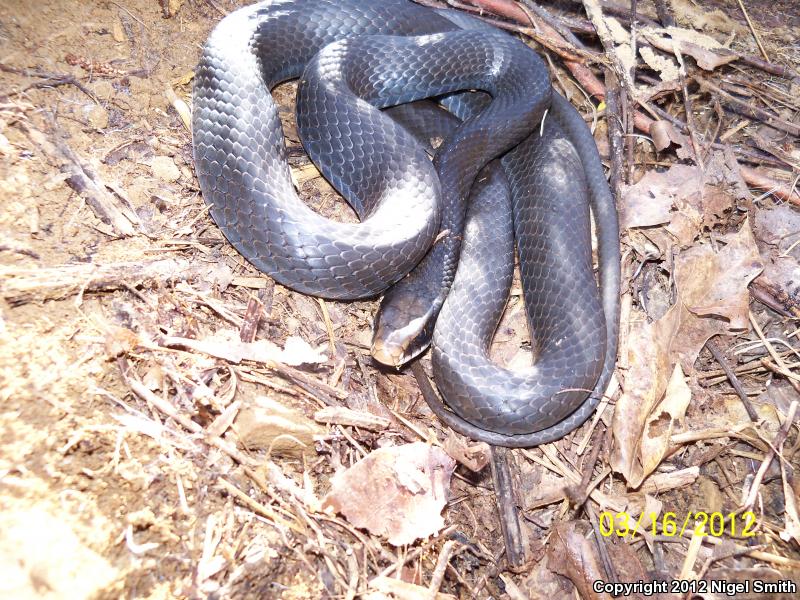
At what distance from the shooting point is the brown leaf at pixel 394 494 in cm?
409

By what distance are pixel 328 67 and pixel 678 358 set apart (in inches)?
167

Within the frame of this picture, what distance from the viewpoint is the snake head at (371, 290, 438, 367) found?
17.2 ft

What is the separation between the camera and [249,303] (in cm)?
496

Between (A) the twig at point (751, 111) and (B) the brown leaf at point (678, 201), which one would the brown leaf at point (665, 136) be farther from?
(A) the twig at point (751, 111)

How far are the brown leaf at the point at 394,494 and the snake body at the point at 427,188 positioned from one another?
79cm

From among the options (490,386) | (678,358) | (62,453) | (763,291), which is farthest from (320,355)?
(763,291)

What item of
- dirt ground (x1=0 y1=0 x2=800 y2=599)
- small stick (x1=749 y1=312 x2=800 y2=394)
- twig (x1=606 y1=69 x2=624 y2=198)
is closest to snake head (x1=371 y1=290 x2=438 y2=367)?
dirt ground (x1=0 y1=0 x2=800 y2=599)

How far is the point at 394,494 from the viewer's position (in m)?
4.30

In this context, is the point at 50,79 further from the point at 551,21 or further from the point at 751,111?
the point at 751,111

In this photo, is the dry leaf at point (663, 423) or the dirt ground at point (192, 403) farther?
the dry leaf at point (663, 423)

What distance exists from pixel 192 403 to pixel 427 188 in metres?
2.77

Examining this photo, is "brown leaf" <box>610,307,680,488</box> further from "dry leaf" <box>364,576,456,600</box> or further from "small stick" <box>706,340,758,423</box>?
"dry leaf" <box>364,576,456,600</box>

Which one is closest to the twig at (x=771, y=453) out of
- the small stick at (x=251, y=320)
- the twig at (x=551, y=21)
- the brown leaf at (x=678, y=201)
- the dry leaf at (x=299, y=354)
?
the brown leaf at (x=678, y=201)

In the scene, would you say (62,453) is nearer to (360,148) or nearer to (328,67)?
(360,148)
